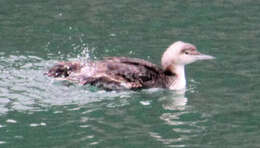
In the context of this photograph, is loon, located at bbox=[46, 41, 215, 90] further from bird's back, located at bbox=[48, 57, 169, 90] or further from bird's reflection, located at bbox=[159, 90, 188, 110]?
bird's reflection, located at bbox=[159, 90, 188, 110]

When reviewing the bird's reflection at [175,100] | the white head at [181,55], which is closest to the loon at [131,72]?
the white head at [181,55]

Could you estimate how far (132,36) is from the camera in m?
17.4

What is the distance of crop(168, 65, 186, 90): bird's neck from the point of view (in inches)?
571

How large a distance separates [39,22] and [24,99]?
18.2 ft

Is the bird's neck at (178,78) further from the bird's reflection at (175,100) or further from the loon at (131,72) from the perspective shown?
the bird's reflection at (175,100)

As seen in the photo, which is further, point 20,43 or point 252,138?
point 20,43

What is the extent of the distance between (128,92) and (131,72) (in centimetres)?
40

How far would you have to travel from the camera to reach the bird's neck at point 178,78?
14516 millimetres

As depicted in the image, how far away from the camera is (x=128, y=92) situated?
14.0 m

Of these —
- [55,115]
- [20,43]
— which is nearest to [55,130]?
[55,115]

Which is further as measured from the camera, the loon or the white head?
the white head

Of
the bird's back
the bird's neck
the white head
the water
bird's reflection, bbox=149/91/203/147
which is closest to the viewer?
bird's reflection, bbox=149/91/203/147

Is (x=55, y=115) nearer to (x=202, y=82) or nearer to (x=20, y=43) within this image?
(x=202, y=82)

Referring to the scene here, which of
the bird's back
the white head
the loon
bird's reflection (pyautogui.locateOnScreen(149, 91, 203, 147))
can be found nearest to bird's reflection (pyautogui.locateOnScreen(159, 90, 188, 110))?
bird's reflection (pyautogui.locateOnScreen(149, 91, 203, 147))
